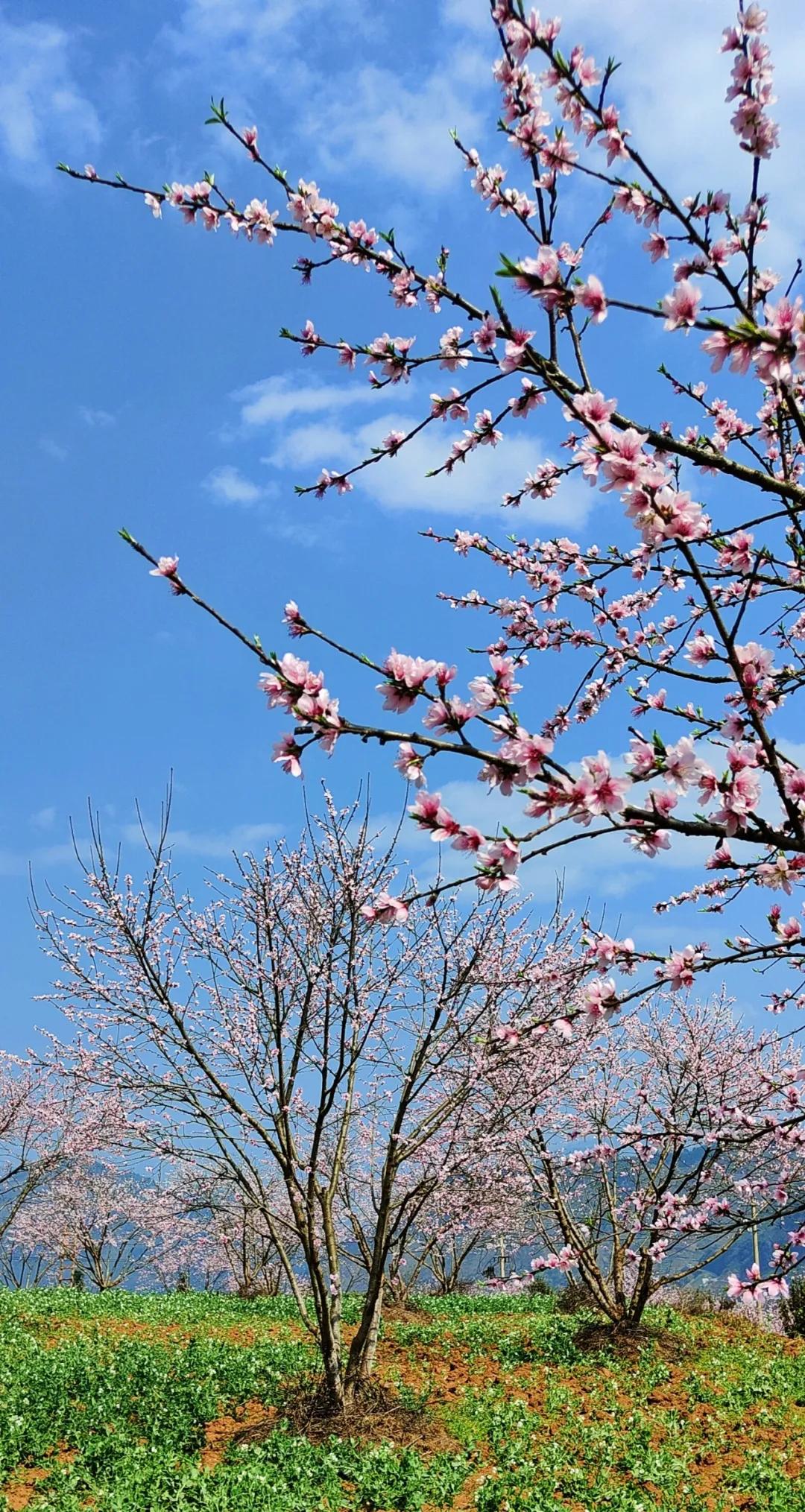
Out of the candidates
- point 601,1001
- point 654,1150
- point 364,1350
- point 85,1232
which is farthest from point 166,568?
point 85,1232

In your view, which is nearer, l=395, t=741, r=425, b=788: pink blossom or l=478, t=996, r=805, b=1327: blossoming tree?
l=395, t=741, r=425, b=788: pink blossom

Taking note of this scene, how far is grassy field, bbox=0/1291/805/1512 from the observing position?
5758 millimetres

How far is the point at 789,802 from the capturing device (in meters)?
2.85

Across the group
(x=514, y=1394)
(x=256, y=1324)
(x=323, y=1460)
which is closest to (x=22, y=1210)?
(x=256, y=1324)

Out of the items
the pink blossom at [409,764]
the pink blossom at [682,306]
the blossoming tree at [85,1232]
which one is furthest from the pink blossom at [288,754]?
the blossoming tree at [85,1232]

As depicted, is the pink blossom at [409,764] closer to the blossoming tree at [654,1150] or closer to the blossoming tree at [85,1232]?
the blossoming tree at [654,1150]

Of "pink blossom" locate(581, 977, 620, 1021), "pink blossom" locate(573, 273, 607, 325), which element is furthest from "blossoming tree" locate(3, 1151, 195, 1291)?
"pink blossom" locate(573, 273, 607, 325)

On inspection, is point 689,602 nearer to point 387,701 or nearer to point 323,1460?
point 387,701

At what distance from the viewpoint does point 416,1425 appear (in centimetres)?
725

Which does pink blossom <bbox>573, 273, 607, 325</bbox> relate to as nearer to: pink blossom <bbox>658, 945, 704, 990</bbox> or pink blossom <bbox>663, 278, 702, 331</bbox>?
pink blossom <bbox>663, 278, 702, 331</bbox>

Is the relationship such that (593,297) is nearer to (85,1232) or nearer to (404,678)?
(404,678)

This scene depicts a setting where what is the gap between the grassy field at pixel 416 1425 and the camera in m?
5.76

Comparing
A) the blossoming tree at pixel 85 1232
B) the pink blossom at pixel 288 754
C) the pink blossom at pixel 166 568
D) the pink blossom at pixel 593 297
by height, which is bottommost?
the blossoming tree at pixel 85 1232

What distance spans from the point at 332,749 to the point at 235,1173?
694 centimetres
